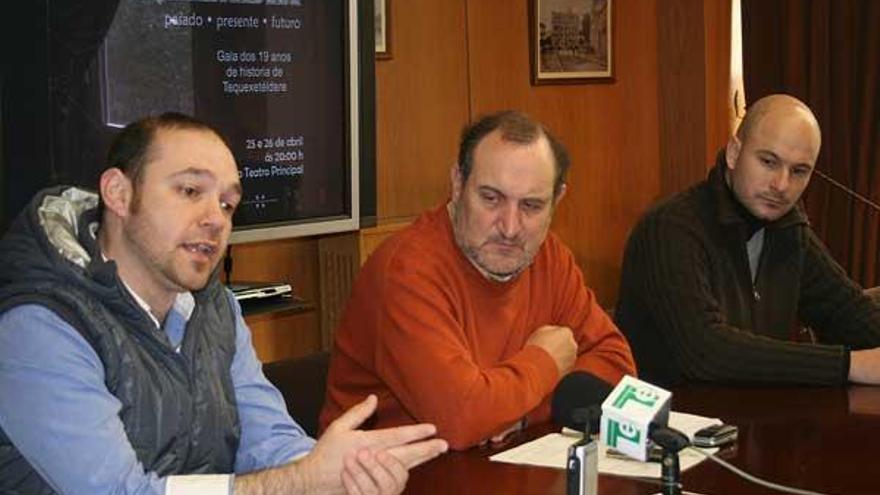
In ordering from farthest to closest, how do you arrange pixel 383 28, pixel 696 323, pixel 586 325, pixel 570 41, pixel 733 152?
pixel 570 41, pixel 383 28, pixel 733 152, pixel 696 323, pixel 586 325

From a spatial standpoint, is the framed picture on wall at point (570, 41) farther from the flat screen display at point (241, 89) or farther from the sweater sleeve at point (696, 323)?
the sweater sleeve at point (696, 323)

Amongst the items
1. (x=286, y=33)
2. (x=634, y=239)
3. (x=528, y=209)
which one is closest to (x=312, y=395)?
(x=528, y=209)

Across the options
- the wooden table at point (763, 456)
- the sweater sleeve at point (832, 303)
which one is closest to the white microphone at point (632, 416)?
the wooden table at point (763, 456)

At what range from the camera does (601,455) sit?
7.26ft

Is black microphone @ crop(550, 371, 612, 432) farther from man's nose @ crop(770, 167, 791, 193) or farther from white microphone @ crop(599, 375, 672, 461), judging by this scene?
man's nose @ crop(770, 167, 791, 193)

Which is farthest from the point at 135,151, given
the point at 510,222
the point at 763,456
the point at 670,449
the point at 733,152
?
the point at 733,152

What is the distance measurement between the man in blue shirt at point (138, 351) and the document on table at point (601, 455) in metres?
0.20

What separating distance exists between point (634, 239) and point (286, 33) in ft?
3.91

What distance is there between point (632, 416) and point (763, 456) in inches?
30.6

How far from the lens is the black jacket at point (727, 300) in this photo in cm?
293

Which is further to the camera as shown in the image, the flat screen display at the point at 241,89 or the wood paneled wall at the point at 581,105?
the wood paneled wall at the point at 581,105

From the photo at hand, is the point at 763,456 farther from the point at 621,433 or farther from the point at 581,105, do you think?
the point at 581,105

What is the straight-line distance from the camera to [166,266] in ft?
6.93

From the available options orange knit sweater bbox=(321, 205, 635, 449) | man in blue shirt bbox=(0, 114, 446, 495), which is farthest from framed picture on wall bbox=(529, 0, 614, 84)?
man in blue shirt bbox=(0, 114, 446, 495)
